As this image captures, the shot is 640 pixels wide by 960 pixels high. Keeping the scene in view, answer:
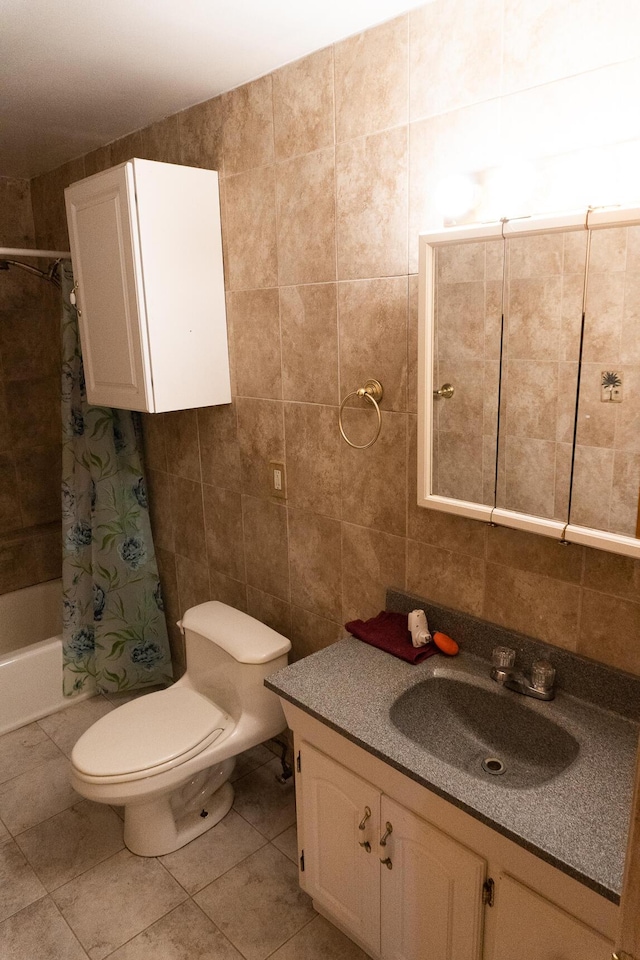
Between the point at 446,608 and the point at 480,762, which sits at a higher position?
the point at 446,608

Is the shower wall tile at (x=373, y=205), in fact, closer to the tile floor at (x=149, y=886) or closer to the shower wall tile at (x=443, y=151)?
the shower wall tile at (x=443, y=151)

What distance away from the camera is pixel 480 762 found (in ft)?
4.82

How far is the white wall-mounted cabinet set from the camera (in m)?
1.94

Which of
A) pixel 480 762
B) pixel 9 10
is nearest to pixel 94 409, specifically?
pixel 9 10

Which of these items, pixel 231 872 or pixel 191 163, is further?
pixel 191 163

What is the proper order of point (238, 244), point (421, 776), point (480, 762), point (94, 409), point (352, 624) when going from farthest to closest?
point (94, 409) < point (238, 244) < point (352, 624) < point (480, 762) < point (421, 776)

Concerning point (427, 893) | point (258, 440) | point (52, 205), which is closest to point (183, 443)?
point (258, 440)

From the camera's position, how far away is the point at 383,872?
1.48 meters

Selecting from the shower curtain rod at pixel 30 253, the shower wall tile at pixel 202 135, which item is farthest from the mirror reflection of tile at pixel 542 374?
the shower curtain rod at pixel 30 253

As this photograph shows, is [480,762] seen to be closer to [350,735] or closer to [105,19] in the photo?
[350,735]

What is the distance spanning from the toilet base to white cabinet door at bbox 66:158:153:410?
125cm

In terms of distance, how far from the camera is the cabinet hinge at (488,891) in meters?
1.23

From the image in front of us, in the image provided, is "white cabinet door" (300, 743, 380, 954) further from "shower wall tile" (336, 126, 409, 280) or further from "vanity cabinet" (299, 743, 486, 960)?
"shower wall tile" (336, 126, 409, 280)

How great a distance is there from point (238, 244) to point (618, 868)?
1.88 metres
